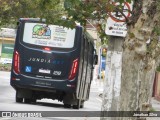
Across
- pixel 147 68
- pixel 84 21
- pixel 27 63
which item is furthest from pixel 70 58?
pixel 147 68

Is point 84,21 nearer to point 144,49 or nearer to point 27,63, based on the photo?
point 144,49

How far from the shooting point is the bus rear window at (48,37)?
21953 millimetres

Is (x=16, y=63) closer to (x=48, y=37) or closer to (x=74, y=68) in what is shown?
(x=48, y=37)

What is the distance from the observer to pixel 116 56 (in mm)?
12750

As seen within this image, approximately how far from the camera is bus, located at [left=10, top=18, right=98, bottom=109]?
71.5 ft

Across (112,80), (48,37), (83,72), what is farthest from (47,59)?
(112,80)

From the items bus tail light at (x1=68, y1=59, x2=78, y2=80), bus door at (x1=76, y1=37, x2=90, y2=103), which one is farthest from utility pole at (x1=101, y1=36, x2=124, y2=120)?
bus door at (x1=76, y1=37, x2=90, y2=103)

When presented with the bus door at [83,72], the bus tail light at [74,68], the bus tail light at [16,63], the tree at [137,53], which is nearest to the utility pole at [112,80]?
the tree at [137,53]

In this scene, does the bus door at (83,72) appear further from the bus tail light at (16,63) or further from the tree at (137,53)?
the tree at (137,53)

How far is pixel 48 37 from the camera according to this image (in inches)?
874

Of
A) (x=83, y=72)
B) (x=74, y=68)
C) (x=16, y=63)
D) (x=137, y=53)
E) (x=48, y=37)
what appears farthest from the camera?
(x=83, y=72)

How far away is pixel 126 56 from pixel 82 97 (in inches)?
616

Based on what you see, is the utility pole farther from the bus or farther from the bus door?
the bus door

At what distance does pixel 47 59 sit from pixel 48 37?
2.56ft
